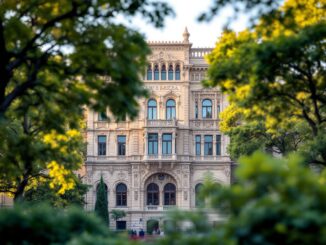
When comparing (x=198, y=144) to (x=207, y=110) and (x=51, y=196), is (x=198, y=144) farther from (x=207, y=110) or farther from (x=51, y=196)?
(x=51, y=196)

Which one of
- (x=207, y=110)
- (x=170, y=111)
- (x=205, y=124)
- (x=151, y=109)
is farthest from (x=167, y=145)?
(x=207, y=110)

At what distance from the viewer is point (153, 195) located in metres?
64.2

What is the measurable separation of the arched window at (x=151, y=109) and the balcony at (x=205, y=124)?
387 centimetres

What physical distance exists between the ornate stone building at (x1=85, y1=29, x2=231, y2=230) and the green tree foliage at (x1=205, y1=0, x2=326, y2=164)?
125 feet

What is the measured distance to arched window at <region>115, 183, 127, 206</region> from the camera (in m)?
64.4

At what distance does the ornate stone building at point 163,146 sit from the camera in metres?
63.6

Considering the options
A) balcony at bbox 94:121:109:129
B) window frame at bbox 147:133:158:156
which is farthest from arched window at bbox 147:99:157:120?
balcony at bbox 94:121:109:129

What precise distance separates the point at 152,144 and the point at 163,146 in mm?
1103

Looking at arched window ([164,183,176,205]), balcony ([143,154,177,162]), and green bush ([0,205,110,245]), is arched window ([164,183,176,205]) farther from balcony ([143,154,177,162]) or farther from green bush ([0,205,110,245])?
green bush ([0,205,110,245])

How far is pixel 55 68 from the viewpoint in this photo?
19203mm

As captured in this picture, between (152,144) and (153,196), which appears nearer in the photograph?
(152,144)

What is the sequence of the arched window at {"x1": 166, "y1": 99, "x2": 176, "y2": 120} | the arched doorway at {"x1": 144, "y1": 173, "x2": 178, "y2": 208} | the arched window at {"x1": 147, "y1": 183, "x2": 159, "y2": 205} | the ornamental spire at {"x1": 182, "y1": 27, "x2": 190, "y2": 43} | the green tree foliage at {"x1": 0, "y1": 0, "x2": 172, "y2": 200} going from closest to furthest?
the green tree foliage at {"x1": 0, "y1": 0, "x2": 172, "y2": 200}
the arched doorway at {"x1": 144, "y1": 173, "x2": 178, "y2": 208}
the arched window at {"x1": 147, "y1": 183, "x2": 159, "y2": 205}
the arched window at {"x1": 166, "y1": 99, "x2": 176, "y2": 120}
the ornamental spire at {"x1": 182, "y1": 27, "x2": 190, "y2": 43}

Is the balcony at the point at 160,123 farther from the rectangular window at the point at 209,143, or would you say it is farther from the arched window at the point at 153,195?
the arched window at the point at 153,195

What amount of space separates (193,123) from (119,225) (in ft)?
41.0
